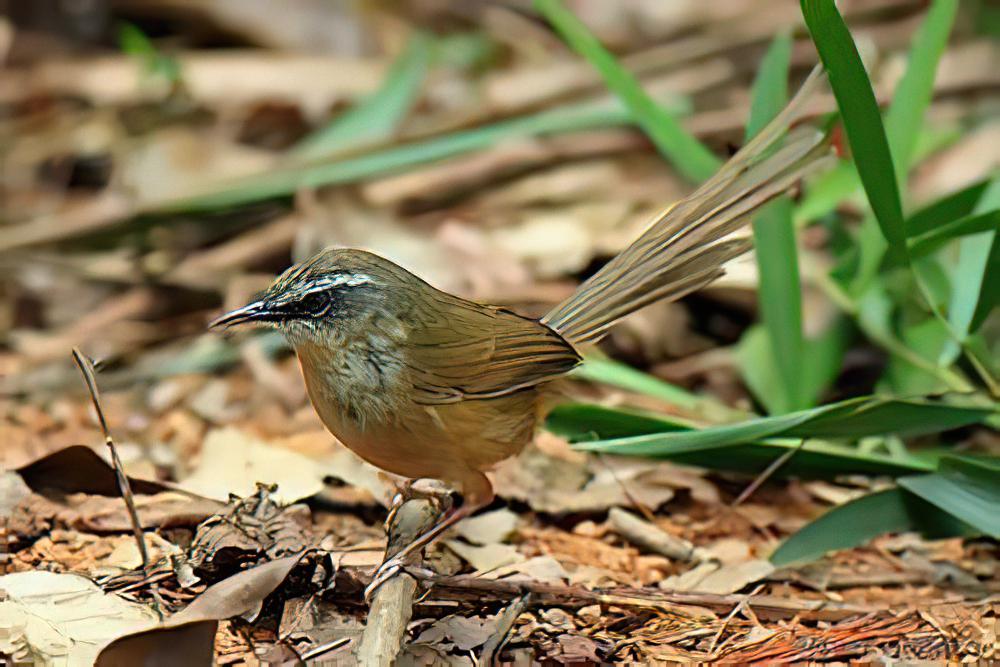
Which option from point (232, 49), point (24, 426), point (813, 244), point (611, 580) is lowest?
point (611, 580)

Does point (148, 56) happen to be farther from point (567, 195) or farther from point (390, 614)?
point (390, 614)

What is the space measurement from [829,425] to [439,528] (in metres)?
1.32

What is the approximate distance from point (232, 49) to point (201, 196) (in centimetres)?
245

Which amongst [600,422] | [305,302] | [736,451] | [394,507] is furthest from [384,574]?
[736,451]

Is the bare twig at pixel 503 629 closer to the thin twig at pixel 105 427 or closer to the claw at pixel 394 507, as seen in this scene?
the claw at pixel 394 507

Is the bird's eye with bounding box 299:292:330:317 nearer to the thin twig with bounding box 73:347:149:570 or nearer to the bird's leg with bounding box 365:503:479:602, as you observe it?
the thin twig with bounding box 73:347:149:570

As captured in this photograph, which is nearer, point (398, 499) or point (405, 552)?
point (405, 552)

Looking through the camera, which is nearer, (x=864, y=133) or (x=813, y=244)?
(x=864, y=133)

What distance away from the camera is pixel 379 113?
21.8 ft

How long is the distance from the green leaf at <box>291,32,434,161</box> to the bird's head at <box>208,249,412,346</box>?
2.95 metres

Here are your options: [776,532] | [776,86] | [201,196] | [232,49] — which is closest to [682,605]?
[776,532]

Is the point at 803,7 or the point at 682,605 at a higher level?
the point at 803,7

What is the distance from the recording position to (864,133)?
3.59 metres

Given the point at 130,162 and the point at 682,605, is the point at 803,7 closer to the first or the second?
the point at 682,605
